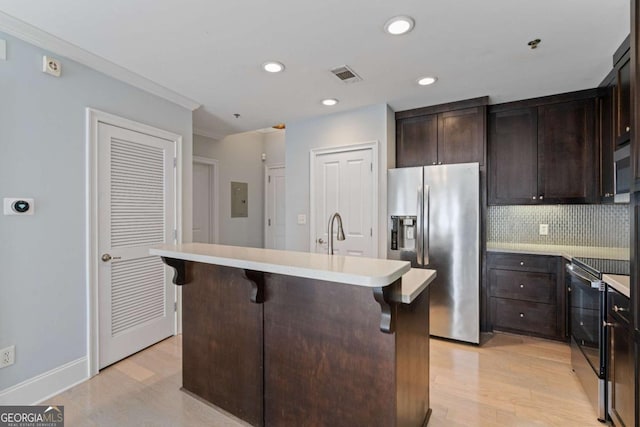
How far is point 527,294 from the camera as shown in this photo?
3.13 m

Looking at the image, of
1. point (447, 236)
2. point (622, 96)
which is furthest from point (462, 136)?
point (622, 96)

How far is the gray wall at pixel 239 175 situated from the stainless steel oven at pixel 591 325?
14.5 ft

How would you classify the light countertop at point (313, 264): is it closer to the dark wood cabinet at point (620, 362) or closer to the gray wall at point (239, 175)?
the dark wood cabinet at point (620, 362)

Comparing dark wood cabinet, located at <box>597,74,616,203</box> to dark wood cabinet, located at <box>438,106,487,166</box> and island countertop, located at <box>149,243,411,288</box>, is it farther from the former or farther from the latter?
island countertop, located at <box>149,243,411,288</box>

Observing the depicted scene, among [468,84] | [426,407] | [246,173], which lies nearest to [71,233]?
[426,407]

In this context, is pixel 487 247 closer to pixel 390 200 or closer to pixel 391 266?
pixel 390 200

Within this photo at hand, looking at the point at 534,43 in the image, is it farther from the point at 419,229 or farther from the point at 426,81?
the point at 419,229

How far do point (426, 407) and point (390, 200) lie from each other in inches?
78.8

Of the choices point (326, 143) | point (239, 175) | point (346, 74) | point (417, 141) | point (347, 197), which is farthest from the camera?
point (239, 175)

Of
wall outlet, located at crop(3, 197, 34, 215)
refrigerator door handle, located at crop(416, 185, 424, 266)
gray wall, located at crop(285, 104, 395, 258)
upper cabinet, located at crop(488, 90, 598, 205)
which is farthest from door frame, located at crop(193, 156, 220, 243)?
upper cabinet, located at crop(488, 90, 598, 205)

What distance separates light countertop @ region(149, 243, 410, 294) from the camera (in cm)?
123

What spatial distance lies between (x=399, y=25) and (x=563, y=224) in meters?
2.92

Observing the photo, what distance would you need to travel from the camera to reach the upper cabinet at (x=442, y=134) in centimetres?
326

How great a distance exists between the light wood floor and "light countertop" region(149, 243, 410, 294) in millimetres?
1060
